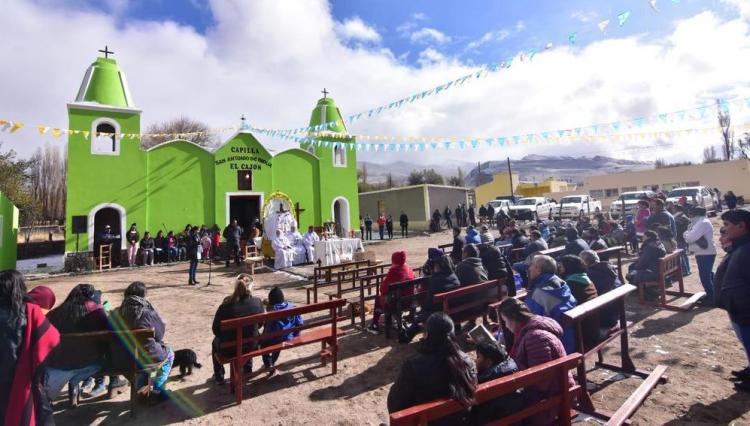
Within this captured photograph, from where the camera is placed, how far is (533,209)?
23.9 metres

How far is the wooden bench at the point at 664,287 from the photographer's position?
600 centimetres

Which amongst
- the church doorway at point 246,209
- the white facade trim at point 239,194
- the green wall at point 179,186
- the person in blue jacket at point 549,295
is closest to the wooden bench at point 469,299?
the person in blue jacket at point 549,295

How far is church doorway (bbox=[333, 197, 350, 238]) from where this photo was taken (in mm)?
21406

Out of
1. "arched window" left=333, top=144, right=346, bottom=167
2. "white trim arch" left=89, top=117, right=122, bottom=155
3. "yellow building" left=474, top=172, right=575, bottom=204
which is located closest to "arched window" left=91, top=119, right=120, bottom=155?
"white trim arch" left=89, top=117, right=122, bottom=155

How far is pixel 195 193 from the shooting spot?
17750 mm

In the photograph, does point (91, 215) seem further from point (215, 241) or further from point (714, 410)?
point (714, 410)

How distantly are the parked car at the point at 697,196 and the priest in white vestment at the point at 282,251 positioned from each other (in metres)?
18.8

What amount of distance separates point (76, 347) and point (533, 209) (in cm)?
2404

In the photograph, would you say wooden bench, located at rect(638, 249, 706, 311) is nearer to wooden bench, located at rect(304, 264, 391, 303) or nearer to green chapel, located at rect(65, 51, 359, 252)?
wooden bench, located at rect(304, 264, 391, 303)

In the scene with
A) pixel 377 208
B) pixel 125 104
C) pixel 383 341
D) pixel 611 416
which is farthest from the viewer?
pixel 377 208

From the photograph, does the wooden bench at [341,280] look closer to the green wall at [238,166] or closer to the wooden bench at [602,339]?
the wooden bench at [602,339]

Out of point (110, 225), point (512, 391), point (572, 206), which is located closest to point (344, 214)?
point (110, 225)

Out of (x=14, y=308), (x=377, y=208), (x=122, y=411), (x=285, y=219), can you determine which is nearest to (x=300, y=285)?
(x=285, y=219)

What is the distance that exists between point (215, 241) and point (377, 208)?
1578 centimetres
